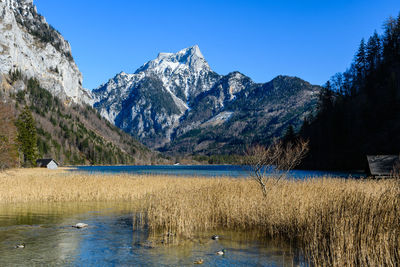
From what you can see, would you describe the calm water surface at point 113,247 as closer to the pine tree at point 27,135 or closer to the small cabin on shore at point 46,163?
the pine tree at point 27,135

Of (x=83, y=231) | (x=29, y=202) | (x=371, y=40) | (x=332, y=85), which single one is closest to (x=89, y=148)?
(x=332, y=85)

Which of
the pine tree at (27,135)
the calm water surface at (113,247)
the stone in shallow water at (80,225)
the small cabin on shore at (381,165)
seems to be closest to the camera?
the calm water surface at (113,247)

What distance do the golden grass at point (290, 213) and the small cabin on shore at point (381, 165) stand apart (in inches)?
851

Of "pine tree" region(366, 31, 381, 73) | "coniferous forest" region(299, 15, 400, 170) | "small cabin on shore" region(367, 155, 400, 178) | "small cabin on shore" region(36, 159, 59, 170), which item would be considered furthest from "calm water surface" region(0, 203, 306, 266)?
"pine tree" region(366, 31, 381, 73)

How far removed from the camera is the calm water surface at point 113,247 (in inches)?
460

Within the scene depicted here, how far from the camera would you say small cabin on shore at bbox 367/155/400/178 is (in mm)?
40875

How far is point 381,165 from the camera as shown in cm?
4169

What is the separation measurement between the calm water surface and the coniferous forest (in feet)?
161

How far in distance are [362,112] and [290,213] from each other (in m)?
72.6

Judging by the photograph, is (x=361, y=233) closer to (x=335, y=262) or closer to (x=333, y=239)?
(x=333, y=239)

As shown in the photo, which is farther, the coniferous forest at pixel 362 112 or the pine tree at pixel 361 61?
the pine tree at pixel 361 61

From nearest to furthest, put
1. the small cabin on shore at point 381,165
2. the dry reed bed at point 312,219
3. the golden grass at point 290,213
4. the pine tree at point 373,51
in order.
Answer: the dry reed bed at point 312,219 < the golden grass at point 290,213 < the small cabin on shore at point 381,165 < the pine tree at point 373,51

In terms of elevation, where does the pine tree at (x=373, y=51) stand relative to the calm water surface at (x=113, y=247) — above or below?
above

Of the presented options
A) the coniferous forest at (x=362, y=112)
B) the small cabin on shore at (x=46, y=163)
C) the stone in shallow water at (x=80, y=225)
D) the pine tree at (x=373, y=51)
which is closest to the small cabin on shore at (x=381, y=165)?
the coniferous forest at (x=362, y=112)
